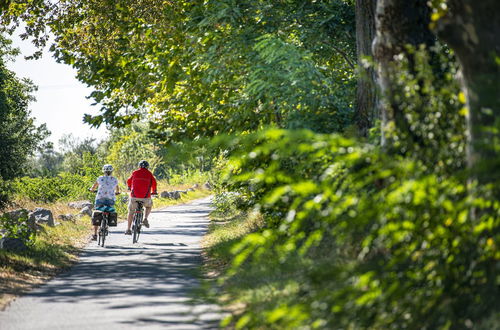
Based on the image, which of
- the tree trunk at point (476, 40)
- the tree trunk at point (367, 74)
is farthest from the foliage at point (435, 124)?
the tree trunk at point (367, 74)

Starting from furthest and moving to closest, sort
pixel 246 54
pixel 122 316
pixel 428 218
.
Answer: pixel 246 54
pixel 122 316
pixel 428 218

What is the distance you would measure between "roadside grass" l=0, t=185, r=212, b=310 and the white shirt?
133cm

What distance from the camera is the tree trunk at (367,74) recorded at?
12004mm

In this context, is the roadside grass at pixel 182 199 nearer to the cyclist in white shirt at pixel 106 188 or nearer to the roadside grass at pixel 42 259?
the roadside grass at pixel 42 259

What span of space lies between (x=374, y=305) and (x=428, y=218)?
70 centimetres

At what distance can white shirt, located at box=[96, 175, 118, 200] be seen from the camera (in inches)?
697

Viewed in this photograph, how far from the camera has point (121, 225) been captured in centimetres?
2611

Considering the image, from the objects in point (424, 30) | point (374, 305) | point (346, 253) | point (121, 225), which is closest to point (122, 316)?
point (346, 253)

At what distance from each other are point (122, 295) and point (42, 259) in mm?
4421

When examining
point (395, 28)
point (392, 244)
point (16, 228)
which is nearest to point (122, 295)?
point (16, 228)

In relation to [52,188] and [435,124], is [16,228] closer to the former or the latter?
[435,124]

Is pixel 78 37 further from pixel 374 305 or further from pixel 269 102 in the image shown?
pixel 374 305

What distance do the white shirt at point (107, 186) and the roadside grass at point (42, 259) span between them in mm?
1331

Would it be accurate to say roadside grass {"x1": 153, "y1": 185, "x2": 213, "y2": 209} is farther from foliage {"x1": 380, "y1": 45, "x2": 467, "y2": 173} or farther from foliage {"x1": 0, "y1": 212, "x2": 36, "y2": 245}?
foliage {"x1": 380, "y1": 45, "x2": 467, "y2": 173}
